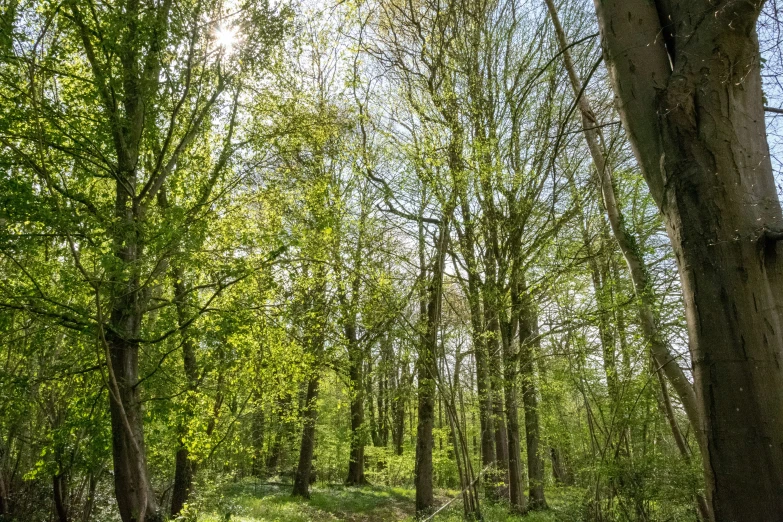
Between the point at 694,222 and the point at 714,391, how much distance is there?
607 mm

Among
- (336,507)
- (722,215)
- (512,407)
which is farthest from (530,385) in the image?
(722,215)

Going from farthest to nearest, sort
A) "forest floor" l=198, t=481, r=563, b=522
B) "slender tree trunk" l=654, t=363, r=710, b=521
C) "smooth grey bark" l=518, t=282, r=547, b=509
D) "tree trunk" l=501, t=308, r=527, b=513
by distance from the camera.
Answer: "smooth grey bark" l=518, t=282, r=547, b=509
"tree trunk" l=501, t=308, r=527, b=513
"forest floor" l=198, t=481, r=563, b=522
"slender tree trunk" l=654, t=363, r=710, b=521

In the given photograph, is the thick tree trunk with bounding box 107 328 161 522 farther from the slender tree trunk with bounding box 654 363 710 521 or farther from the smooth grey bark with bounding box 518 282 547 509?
the smooth grey bark with bounding box 518 282 547 509

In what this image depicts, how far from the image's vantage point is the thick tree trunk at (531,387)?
7973 millimetres

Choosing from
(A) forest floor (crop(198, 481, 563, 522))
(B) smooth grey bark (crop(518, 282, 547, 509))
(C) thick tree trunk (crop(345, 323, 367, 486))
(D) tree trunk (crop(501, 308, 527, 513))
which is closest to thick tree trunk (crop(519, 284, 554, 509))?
(B) smooth grey bark (crop(518, 282, 547, 509))

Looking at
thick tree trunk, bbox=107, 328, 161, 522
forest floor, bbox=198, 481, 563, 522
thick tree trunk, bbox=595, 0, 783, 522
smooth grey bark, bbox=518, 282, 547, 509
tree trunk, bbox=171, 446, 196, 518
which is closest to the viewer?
thick tree trunk, bbox=595, 0, 783, 522

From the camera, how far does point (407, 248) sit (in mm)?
10812

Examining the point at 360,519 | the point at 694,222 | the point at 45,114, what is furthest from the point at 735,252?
the point at 360,519

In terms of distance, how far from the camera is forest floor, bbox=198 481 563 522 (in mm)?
7613

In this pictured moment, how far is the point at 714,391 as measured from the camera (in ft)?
5.13

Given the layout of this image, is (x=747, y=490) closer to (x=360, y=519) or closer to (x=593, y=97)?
(x=593, y=97)

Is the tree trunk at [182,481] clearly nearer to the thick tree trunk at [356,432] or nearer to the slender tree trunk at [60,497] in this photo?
the slender tree trunk at [60,497]

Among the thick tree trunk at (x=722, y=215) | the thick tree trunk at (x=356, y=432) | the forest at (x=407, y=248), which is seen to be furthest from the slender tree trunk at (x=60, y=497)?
the thick tree trunk at (x=722, y=215)

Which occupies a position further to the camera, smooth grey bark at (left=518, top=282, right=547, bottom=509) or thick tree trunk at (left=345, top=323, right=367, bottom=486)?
thick tree trunk at (left=345, top=323, right=367, bottom=486)
